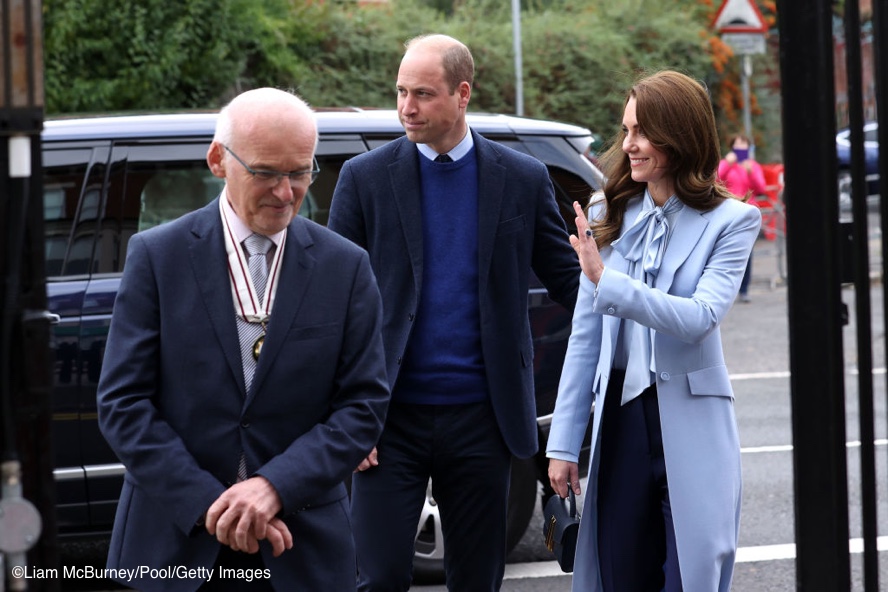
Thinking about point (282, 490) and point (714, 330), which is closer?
point (282, 490)

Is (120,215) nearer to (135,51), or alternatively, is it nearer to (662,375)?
(662,375)

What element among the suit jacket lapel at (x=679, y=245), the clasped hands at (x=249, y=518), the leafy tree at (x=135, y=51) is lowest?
the clasped hands at (x=249, y=518)

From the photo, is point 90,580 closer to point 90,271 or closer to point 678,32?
point 90,271

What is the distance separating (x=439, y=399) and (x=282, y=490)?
136cm

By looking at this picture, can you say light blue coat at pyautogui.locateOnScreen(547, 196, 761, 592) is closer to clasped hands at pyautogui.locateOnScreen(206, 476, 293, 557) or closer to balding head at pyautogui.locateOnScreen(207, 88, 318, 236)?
balding head at pyautogui.locateOnScreen(207, 88, 318, 236)

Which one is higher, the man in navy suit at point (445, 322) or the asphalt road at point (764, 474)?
the man in navy suit at point (445, 322)

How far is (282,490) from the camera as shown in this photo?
2898mm

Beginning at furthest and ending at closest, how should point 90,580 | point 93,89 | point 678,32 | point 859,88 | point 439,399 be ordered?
point 678,32 → point 93,89 → point 90,580 → point 439,399 → point 859,88

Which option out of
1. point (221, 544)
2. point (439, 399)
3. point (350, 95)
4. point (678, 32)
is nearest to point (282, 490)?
point (221, 544)

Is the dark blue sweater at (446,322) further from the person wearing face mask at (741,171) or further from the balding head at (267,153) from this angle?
the person wearing face mask at (741,171)

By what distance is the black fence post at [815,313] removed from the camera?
251cm

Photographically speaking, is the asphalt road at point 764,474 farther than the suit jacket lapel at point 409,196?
Yes

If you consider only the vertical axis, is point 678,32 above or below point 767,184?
above

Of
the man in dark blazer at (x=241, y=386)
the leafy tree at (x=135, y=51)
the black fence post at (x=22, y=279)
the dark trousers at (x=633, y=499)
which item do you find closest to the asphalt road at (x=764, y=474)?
the dark trousers at (x=633, y=499)
